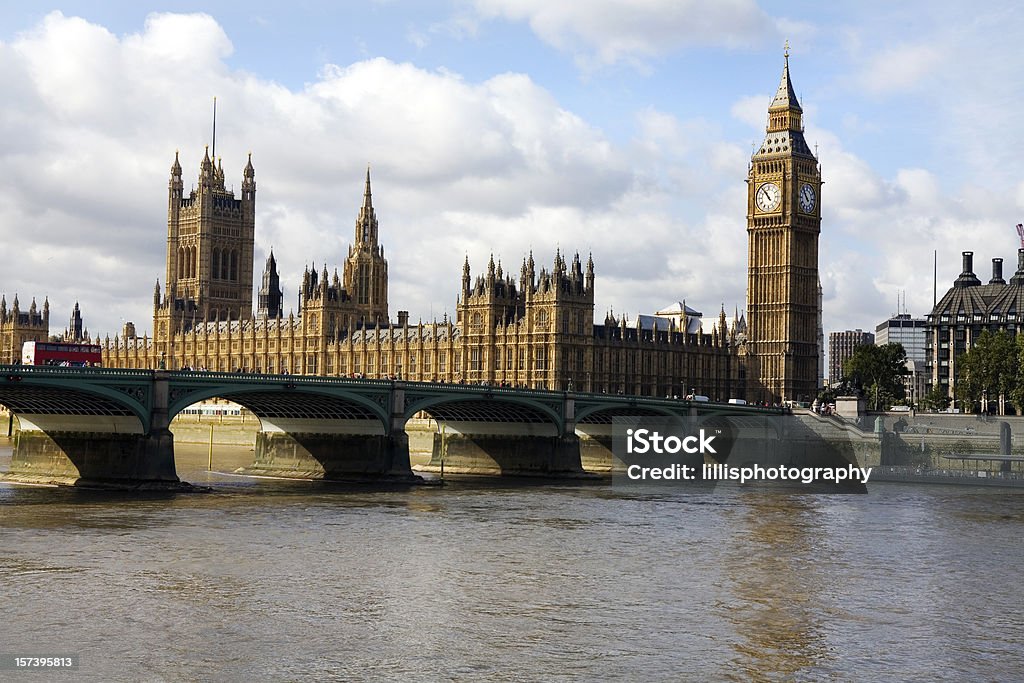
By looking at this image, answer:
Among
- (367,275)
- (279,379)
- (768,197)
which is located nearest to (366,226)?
(367,275)

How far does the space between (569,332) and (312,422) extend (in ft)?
169

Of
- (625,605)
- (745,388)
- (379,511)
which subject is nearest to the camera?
(625,605)

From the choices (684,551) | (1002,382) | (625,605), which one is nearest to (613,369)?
(1002,382)

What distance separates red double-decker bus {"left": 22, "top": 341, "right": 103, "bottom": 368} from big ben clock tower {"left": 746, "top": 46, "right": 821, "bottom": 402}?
78.0 m

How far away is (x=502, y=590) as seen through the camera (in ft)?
138

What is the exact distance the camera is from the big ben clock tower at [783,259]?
504 ft

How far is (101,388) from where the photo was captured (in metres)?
66.2

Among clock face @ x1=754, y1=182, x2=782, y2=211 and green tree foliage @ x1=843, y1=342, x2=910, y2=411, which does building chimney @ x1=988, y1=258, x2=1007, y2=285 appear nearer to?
green tree foliage @ x1=843, y1=342, x2=910, y2=411

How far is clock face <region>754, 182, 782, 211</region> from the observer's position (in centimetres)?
15425

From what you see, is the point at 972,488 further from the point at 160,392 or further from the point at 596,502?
the point at 160,392

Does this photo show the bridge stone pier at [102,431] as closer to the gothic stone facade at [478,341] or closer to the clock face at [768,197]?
the gothic stone facade at [478,341]

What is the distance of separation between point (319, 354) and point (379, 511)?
9874 centimetres

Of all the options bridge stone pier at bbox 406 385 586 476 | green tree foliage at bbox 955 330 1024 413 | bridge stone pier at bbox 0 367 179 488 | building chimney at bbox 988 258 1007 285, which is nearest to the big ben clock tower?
green tree foliage at bbox 955 330 1024 413

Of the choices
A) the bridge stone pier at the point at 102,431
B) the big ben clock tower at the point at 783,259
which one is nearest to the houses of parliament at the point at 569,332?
the big ben clock tower at the point at 783,259
